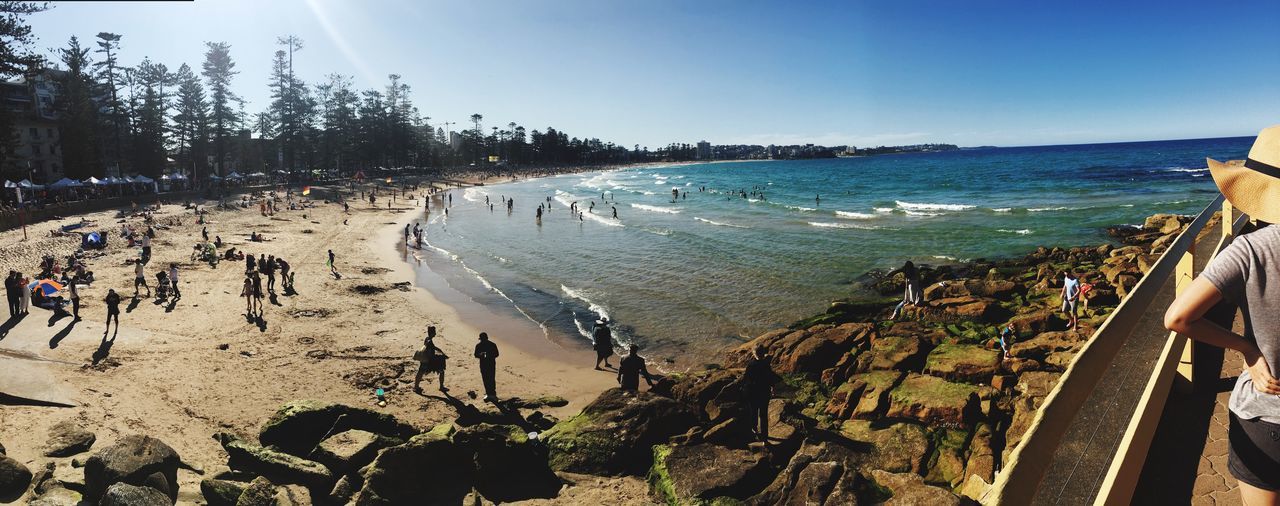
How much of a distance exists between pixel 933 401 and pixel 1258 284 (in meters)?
7.23

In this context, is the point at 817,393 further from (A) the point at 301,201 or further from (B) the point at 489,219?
(A) the point at 301,201

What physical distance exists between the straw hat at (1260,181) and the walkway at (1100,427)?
1.11 m

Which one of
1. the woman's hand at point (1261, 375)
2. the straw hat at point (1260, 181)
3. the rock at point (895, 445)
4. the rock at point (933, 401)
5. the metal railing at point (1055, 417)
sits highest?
the straw hat at point (1260, 181)

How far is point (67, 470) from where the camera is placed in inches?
288

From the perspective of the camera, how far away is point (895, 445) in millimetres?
7859

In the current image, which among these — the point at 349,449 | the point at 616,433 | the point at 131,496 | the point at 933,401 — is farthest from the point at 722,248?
the point at 131,496

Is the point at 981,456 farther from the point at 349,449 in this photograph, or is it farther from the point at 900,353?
the point at 349,449

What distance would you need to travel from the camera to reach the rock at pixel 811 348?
11.9 metres

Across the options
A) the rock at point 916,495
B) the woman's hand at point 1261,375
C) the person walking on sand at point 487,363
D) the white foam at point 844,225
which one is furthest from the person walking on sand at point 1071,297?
the white foam at point 844,225

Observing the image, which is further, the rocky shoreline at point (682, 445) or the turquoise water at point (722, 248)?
the turquoise water at point (722, 248)

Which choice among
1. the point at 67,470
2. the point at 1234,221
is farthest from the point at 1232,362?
the point at 67,470

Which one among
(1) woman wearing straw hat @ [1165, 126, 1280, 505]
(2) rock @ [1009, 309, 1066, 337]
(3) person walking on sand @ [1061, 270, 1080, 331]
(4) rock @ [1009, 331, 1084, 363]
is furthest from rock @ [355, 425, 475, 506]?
(3) person walking on sand @ [1061, 270, 1080, 331]

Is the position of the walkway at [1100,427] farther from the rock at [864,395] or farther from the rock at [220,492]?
the rock at [220,492]

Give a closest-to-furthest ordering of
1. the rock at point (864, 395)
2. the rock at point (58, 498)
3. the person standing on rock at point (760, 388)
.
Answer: the rock at point (58, 498), the person standing on rock at point (760, 388), the rock at point (864, 395)
